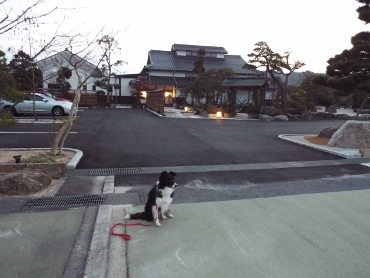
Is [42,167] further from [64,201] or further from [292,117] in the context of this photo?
[292,117]

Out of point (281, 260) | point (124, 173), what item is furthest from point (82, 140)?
point (281, 260)

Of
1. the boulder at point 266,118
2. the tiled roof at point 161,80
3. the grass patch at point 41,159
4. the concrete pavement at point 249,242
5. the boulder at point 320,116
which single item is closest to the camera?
the concrete pavement at point 249,242

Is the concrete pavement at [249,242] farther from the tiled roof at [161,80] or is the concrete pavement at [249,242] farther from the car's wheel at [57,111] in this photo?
the tiled roof at [161,80]

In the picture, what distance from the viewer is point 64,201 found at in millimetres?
4172

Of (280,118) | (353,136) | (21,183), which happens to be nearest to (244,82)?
(280,118)

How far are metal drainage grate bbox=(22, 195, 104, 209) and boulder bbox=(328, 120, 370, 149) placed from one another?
24.6 ft

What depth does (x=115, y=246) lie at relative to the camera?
295 cm

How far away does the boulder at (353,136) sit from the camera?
8.32m

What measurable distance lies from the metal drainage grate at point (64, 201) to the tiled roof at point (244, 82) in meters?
18.5

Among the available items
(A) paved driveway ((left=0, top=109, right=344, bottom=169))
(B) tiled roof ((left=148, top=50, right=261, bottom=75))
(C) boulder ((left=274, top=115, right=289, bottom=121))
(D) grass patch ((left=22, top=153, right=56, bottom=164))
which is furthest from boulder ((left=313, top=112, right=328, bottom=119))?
(D) grass patch ((left=22, top=153, right=56, bottom=164))

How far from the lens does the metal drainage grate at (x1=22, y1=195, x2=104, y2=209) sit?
13.1 feet

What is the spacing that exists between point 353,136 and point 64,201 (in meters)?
8.30

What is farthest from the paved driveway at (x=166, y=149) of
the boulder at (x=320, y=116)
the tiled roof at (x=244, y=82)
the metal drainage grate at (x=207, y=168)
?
the boulder at (x=320, y=116)

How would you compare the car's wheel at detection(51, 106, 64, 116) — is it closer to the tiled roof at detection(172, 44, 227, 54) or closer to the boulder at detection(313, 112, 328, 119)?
the boulder at detection(313, 112, 328, 119)
